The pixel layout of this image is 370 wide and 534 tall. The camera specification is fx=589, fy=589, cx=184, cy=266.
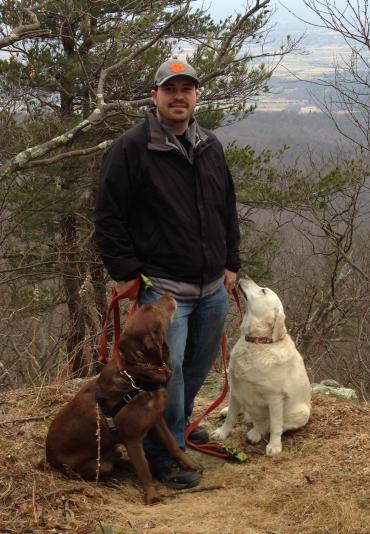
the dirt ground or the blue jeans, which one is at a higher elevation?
the blue jeans

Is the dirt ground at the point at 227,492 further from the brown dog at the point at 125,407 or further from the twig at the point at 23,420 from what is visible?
the brown dog at the point at 125,407

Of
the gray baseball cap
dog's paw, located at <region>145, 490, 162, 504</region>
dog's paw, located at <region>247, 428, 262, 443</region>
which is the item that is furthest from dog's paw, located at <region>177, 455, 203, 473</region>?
the gray baseball cap

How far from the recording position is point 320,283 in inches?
664

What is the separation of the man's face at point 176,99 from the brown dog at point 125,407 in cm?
110

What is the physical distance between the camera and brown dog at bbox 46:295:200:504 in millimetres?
3551

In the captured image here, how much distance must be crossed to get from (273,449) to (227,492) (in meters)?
0.71

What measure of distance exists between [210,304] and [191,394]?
79 centimetres

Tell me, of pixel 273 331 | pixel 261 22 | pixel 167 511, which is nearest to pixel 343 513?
pixel 167 511

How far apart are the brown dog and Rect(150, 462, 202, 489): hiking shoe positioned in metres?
0.28

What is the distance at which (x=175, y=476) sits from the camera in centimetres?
394

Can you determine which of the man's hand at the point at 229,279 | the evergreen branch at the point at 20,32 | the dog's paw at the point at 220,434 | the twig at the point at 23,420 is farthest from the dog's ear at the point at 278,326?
the evergreen branch at the point at 20,32

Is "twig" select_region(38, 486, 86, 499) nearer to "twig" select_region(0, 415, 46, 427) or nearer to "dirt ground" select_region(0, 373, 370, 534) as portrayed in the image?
"dirt ground" select_region(0, 373, 370, 534)

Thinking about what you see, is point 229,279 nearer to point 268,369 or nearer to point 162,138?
point 268,369

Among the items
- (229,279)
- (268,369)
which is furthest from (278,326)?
(229,279)
